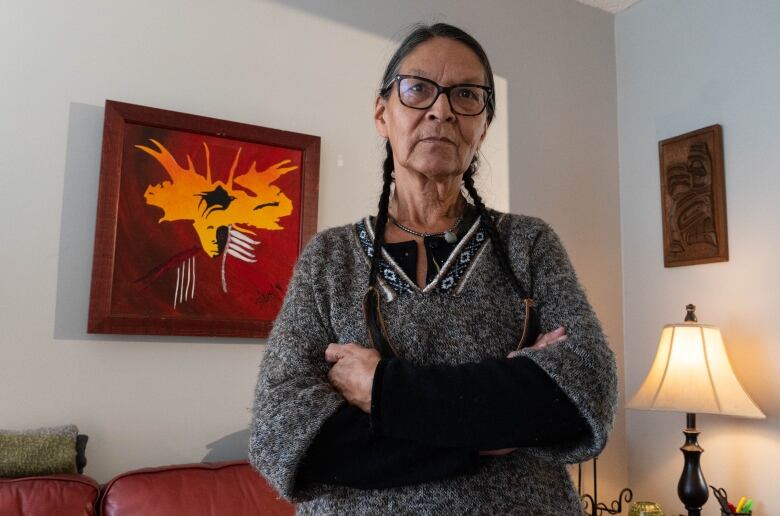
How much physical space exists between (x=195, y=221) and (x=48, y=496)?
0.87 metres

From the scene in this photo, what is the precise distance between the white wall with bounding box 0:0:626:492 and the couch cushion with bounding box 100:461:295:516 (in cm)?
22

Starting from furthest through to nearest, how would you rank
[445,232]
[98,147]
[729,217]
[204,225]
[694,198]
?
[694,198]
[729,217]
[204,225]
[98,147]
[445,232]

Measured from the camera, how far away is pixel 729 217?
8.34 feet

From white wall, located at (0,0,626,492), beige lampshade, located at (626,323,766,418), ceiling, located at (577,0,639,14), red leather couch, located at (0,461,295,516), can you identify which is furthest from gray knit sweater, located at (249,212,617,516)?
ceiling, located at (577,0,639,14)

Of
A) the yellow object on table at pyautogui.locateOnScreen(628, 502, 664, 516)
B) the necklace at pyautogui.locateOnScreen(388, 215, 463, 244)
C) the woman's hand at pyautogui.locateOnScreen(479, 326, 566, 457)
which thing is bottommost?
the yellow object on table at pyautogui.locateOnScreen(628, 502, 664, 516)

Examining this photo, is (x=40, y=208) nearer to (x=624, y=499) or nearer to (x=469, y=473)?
(x=469, y=473)

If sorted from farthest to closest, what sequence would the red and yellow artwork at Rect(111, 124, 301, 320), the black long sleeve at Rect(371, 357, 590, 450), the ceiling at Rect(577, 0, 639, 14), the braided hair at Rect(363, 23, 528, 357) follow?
the ceiling at Rect(577, 0, 639, 14), the red and yellow artwork at Rect(111, 124, 301, 320), the braided hair at Rect(363, 23, 528, 357), the black long sleeve at Rect(371, 357, 590, 450)

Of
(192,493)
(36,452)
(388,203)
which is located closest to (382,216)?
(388,203)

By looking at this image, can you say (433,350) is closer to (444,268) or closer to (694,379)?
(444,268)

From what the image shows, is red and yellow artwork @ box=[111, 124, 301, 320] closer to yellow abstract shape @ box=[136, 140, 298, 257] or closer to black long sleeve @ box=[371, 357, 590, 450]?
yellow abstract shape @ box=[136, 140, 298, 257]

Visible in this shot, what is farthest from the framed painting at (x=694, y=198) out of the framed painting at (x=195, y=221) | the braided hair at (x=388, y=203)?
the braided hair at (x=388, y=203)

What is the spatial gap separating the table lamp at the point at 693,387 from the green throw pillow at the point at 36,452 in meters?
1.81

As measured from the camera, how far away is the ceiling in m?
3.09

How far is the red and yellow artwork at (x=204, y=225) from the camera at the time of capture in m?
1.99
